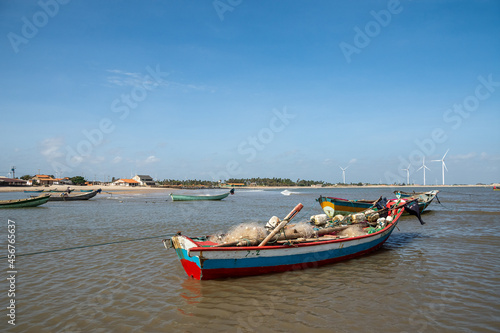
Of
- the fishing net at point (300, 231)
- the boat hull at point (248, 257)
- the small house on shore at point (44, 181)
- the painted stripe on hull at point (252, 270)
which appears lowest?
the painted stripe on hull at point (252, 270)

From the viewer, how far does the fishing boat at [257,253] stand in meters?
7.84

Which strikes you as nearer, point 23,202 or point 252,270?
point 252,270

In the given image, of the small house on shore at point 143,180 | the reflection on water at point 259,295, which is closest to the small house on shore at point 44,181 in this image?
the small house on shore at point 143,180

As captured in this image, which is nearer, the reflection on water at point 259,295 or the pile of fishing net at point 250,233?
the reflection on water at point 259,295

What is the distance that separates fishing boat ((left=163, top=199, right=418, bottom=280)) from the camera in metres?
7.84

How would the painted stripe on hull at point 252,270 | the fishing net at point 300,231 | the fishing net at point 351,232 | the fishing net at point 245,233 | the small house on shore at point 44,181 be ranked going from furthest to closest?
the small house on shore at point 44,181 → the fishing net at point 351,232 → the fishing net at point 300,231 → the fishing net at point 245,233 → the painted stripe on hull at point 252,270

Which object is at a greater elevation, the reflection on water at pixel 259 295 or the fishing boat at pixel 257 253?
the fishing boat at pixel 257 253

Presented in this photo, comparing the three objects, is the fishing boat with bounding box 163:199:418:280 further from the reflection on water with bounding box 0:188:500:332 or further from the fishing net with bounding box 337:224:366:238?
the fishing net with bounding box 337:224:366:238

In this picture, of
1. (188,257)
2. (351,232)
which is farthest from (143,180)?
(188,257)

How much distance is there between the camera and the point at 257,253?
8281mm

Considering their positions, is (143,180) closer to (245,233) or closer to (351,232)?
(351,232)

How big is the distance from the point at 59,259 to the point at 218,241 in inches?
234

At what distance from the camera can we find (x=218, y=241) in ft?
30.1

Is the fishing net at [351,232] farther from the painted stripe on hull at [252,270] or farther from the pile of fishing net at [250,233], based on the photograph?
the pile of fishing net at [250,233]
